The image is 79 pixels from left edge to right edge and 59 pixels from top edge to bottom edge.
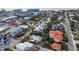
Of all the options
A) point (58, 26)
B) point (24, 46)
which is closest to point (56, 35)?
point (58, 26)

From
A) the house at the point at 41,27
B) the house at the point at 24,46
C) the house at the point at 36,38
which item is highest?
the house at the point at 41,27

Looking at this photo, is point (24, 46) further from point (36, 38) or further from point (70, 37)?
point (70, 37)

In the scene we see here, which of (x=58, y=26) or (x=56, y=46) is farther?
(x=58, y=26)

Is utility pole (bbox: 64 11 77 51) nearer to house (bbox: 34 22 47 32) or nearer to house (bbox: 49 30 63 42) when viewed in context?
house (bbox: 49 30 63 42)

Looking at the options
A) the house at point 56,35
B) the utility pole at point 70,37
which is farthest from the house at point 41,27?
the utility pole at point 70,37

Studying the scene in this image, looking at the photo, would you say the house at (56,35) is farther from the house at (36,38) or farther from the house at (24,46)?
the house at (24,46)

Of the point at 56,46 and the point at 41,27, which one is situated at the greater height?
the point at 41,27

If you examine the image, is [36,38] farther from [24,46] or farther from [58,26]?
[58,26]

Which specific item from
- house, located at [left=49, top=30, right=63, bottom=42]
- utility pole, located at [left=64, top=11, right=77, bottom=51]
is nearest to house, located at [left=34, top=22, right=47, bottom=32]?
house, located at [left=49, top=30, right=63, bottom=42]
